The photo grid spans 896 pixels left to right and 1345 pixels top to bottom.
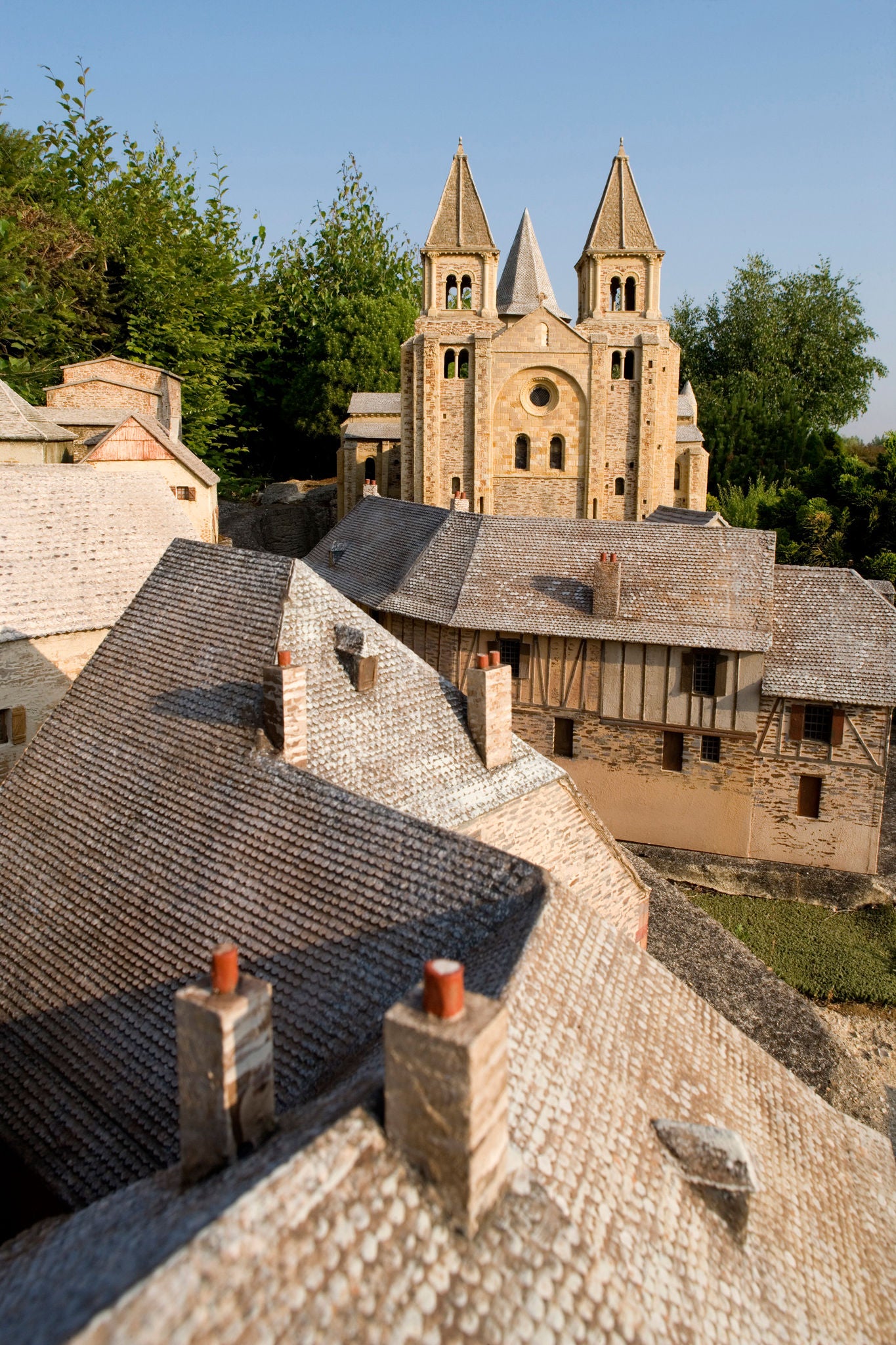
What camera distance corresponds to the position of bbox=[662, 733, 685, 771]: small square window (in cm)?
2359

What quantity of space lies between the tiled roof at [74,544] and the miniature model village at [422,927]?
0.10 metres

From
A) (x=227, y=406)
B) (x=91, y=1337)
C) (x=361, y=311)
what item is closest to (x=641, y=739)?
(x=91, y=1337)

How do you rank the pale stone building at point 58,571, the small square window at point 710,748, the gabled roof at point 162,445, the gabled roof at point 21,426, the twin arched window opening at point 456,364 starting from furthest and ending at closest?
the twin arched window opening at point 456,364, the gabled roof at point 162,445, the gabled roof at point 21,426, the small square window at point 710,748, the pale stone building at point 58,571

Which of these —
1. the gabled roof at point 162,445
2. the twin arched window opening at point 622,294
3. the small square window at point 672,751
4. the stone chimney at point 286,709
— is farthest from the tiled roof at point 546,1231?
the twin arched window opening at point 622,294

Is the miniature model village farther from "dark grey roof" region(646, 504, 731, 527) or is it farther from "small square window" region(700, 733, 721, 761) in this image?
"dark grey roof" region(646, 504, 731, 527)

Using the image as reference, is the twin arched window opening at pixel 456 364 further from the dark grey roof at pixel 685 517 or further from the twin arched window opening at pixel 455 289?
the dark grey roof at pixel 685 517

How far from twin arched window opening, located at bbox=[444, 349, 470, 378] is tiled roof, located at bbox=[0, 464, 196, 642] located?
744 inches

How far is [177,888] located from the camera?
11258 mm

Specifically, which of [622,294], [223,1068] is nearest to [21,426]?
[622,294]

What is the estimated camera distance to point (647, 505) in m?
40.3

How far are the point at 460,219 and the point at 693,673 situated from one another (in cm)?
2528

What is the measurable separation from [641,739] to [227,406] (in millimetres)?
30395

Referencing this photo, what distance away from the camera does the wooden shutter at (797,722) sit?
22547 mm

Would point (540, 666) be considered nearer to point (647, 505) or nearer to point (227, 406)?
point (647, 505)
